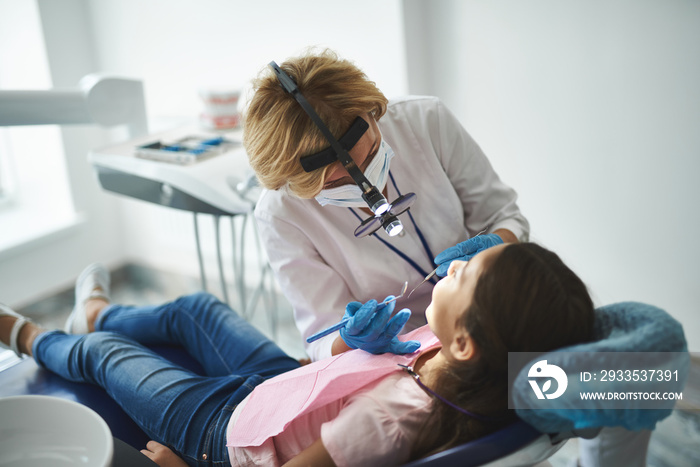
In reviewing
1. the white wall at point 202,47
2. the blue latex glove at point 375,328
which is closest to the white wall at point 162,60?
the white wall at point 202,47

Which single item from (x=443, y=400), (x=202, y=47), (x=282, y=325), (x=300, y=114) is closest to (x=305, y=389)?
(x=443, y=400)

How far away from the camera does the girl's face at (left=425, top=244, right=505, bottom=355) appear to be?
0.91 meters

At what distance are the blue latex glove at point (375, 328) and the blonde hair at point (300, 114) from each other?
266 mm

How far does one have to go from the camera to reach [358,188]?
116 cm

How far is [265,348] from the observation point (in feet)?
4.45

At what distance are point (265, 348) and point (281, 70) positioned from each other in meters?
0.64

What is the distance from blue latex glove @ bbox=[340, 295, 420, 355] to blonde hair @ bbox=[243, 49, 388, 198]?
10.5 inches

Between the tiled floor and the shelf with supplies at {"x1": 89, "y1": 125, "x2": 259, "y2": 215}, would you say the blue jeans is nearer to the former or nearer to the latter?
the shelf with supplies at {"x1": 89, "y1": 125, "x2": 259, "y2": 215}

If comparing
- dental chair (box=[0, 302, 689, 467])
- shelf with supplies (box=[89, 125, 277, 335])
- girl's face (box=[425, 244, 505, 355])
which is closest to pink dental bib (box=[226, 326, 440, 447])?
girl's face (box=[425, 244, 505, 355])

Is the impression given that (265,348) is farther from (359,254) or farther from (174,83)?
(174,83)

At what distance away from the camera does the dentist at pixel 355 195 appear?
1.09m

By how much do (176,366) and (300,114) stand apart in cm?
66

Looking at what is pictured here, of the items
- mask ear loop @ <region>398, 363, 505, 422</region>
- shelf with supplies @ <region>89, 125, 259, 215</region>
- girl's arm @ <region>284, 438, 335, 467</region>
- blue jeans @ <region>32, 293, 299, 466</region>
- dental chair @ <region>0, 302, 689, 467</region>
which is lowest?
blue jeans @ <region>32, 293, 299, 466</region>

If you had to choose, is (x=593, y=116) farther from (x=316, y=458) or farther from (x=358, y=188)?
(x=316, y=458)
